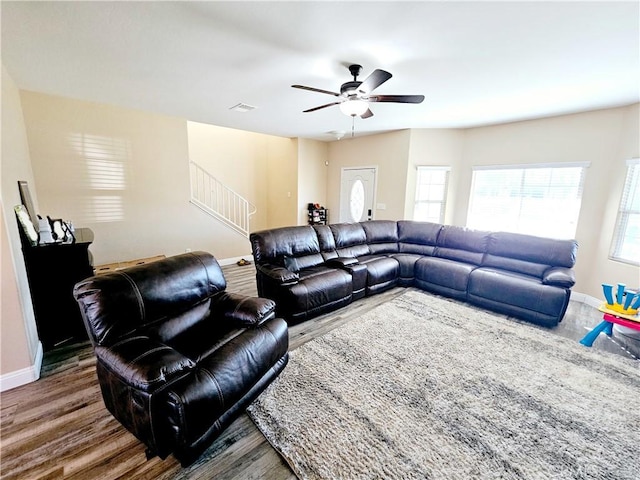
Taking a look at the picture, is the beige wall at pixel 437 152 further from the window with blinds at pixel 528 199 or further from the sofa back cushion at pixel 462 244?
the sofa back cushion at pixel 462 244

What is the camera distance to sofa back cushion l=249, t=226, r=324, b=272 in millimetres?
3521

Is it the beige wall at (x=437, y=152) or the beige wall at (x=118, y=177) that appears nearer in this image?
the beige wall at (x=118, y=177)

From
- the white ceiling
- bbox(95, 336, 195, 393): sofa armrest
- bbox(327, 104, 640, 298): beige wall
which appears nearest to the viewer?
bbox(95, 336, 195, 393): sofa armrest

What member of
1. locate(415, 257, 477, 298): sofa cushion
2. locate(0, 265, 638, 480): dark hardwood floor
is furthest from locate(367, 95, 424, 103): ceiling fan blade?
locate(0, 265, 638, 480): dark hardwood floor

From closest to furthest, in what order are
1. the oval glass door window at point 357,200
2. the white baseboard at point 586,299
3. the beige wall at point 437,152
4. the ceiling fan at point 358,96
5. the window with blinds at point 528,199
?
1. the ceiling fan at point 358,96
2. the white baseboard at point 586,299
3. the window with blinds at point 528,199
4. the beige wall at point 437,152
5. the oval glass door window at point 357,200

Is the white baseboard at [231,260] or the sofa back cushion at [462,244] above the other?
the sofa back cushion at [462,244]

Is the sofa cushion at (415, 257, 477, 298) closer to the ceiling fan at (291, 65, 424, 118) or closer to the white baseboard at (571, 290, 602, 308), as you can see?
the white baseboard at (571, 290, 602, 308)

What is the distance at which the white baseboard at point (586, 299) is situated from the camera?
391cm

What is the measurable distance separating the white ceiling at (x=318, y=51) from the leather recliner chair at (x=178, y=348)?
70.6 inches

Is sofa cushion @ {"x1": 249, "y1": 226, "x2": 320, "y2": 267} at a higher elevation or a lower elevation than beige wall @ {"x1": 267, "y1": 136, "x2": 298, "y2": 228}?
lower

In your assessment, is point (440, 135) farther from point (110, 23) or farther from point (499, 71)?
point (110, 23)

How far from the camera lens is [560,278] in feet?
10.6

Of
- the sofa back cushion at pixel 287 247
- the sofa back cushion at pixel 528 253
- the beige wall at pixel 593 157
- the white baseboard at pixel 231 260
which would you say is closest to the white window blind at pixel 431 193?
the beige wall at pixel 593 157

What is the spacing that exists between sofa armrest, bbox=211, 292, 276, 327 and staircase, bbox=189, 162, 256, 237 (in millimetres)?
3541
